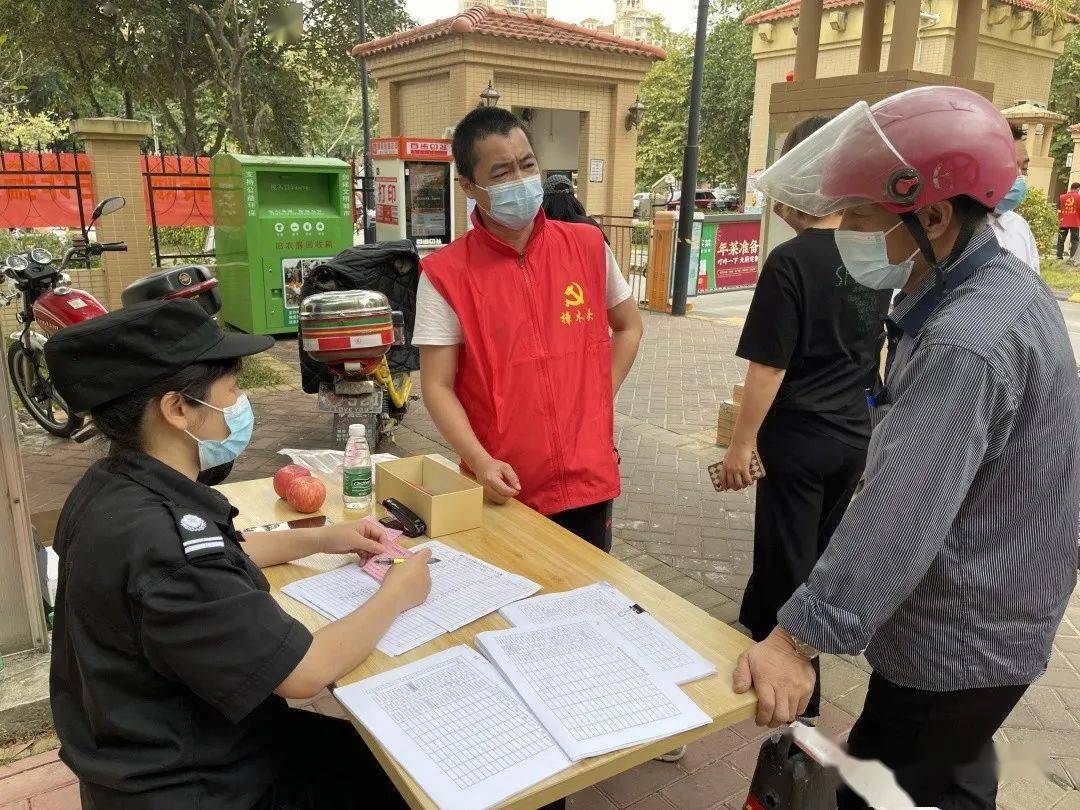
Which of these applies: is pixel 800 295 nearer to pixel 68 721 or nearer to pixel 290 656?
pixel 290 656

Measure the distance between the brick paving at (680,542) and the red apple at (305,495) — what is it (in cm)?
59

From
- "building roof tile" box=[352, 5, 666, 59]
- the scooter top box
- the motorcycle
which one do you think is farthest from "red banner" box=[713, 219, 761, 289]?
the scooter top box

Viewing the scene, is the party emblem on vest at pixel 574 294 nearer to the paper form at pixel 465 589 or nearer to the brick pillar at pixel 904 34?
the paper form at pixel 465 589

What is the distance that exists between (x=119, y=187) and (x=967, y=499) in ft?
29.2

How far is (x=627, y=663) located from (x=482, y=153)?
63.9 inches

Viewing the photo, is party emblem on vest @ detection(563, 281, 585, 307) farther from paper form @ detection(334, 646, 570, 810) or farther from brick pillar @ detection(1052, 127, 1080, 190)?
brick pillar @ detection(1052, 127, 1080, 190)

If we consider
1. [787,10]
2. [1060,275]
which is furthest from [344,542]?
[787,10]

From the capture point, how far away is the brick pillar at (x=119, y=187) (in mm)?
8086

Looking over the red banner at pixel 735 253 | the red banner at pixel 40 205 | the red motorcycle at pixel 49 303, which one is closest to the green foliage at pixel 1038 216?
the red banner at pixel 735 253

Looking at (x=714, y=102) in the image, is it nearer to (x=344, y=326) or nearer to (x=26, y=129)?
(x=26, y=129)

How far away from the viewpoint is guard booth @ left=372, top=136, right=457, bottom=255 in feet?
38.5

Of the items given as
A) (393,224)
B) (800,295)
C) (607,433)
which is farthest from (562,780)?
(393,224)

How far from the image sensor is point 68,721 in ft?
5.05

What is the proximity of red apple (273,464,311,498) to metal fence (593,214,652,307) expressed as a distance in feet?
32.2
